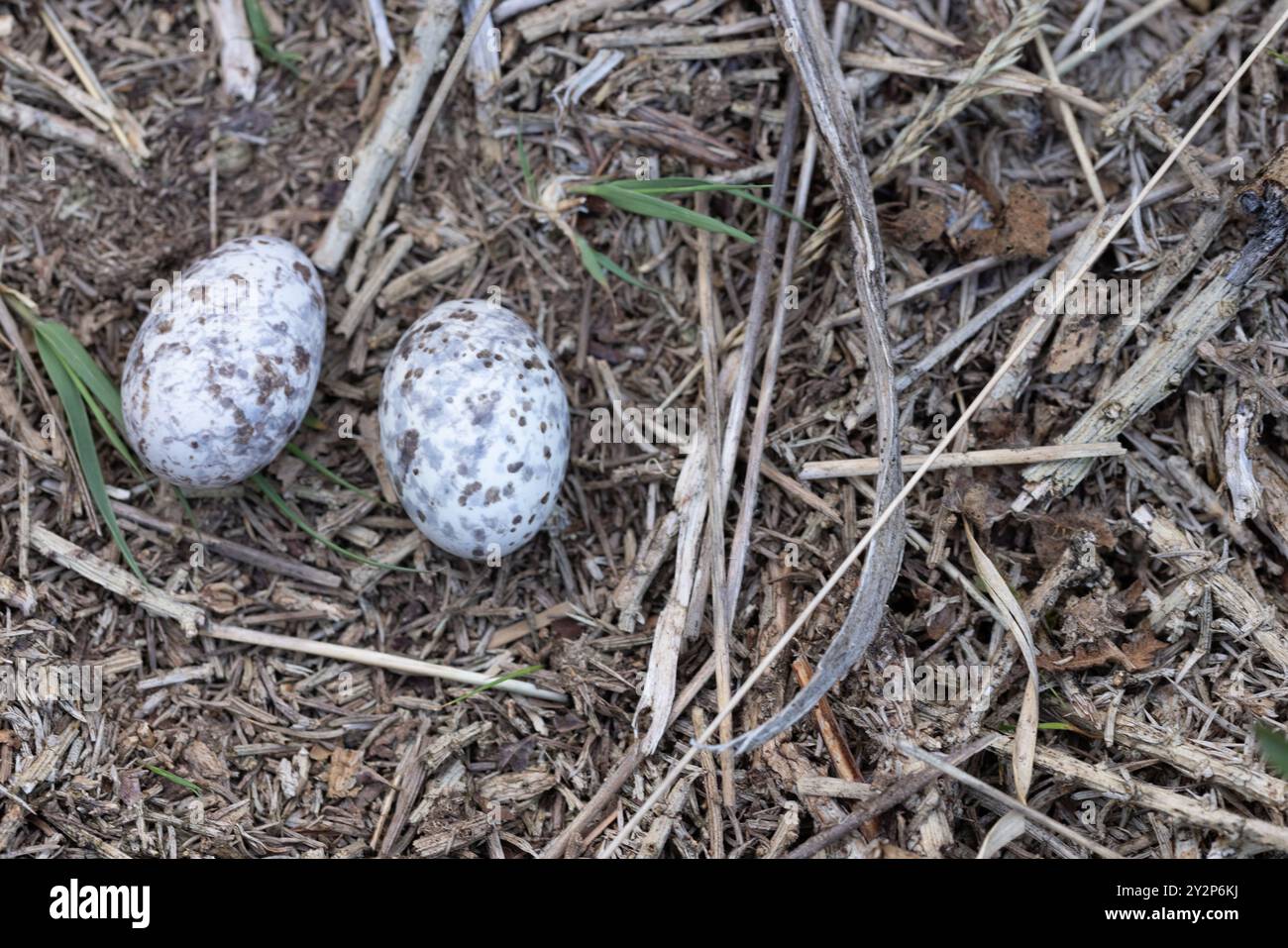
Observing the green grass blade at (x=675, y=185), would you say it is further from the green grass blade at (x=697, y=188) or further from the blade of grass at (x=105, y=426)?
the blade of grass at (x=105, y=426)

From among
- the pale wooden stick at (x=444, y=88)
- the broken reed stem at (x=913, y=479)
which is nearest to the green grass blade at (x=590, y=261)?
the pale wooden stick at (x=444, y=88)

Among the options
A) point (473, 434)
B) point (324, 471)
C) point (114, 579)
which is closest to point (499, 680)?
point (473, 434)

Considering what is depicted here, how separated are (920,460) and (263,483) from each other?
5.85 feet

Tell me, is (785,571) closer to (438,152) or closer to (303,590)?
(303,590)

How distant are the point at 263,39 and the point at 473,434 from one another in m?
1.57

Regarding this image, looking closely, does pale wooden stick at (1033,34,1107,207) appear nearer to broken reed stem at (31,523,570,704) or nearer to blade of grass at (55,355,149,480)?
broken reed stem at (31,523,570,704)

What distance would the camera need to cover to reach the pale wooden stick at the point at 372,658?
2.58 m

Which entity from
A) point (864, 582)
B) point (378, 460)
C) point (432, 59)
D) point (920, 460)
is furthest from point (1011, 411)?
point (432, 59)

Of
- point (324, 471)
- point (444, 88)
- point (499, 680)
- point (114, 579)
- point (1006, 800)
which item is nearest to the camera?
point (1006, 800)

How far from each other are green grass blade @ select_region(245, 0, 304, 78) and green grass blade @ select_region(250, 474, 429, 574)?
130 cm

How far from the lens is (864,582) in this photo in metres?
2.32

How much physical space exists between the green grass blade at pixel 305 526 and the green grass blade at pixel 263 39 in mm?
1297

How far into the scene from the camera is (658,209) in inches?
106

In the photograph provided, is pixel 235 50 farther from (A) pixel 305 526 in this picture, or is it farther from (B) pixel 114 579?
(B) pixel 114 579
